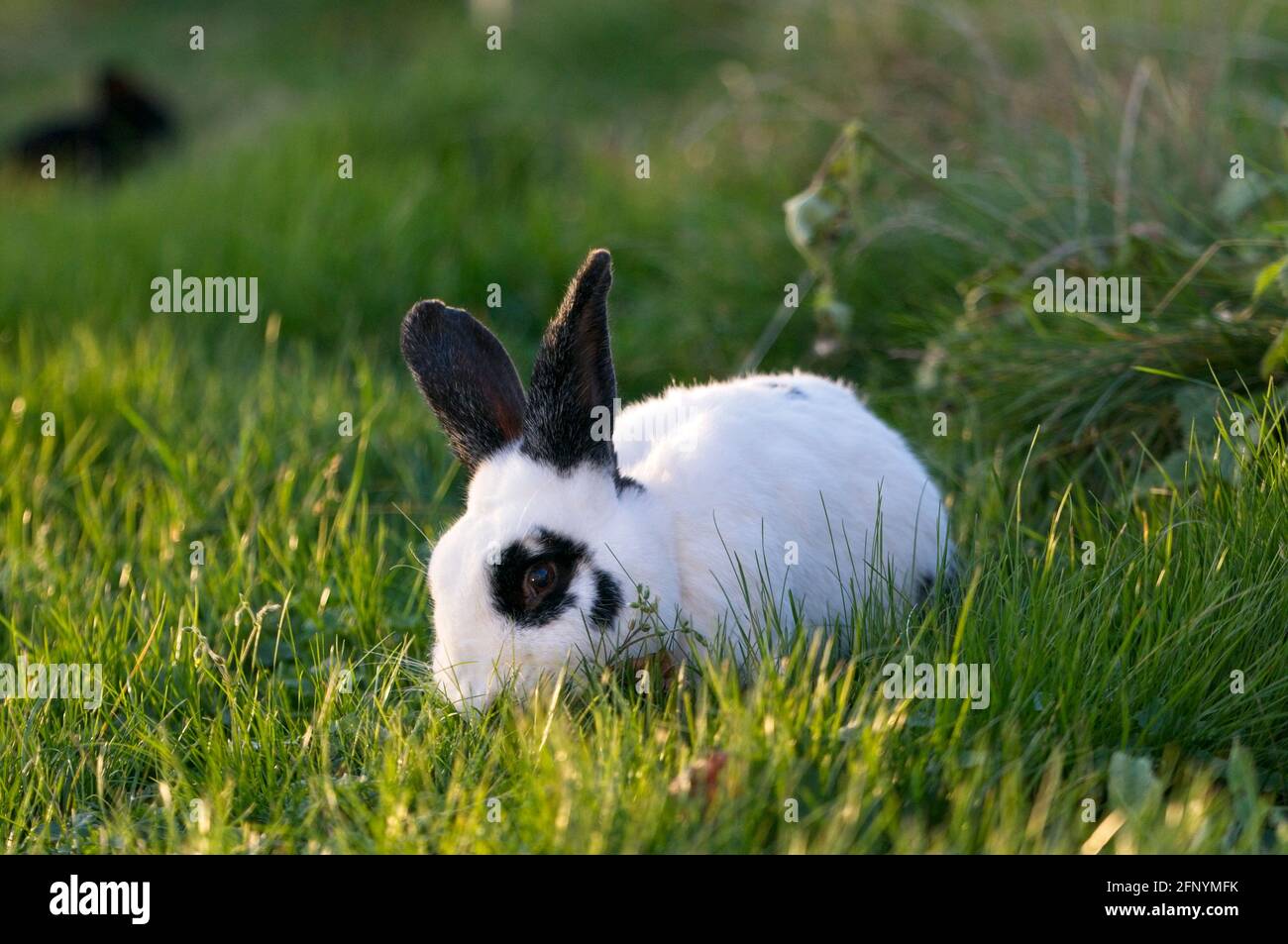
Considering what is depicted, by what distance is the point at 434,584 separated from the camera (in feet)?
9.55

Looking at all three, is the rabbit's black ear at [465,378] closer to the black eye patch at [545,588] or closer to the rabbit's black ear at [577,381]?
the rabbit's black ear at [577,381]

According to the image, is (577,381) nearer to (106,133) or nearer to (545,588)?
(545,588)

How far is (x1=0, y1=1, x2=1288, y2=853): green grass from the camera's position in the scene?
2.53 meters

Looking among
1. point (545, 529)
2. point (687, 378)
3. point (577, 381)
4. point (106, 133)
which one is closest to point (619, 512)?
point (545, 529)

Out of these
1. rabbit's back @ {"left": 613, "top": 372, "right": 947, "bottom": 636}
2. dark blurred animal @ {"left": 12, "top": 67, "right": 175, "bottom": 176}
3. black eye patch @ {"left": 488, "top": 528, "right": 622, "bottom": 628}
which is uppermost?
dark blurred animal @ {"left": 12, "top": 67, "right": 175, "bottom": 176}

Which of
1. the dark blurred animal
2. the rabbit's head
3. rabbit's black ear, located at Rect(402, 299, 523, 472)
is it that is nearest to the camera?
the rabbit's head

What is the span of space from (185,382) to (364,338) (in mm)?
941

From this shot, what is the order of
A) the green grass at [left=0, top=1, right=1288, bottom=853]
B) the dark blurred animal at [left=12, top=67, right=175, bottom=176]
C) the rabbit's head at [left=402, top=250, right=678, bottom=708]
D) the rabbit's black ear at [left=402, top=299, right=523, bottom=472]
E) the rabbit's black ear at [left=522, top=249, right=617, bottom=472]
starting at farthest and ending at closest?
the dark blurred animal at [left=12, top=67, right=175, bottom=176]
the rabbit's black ear at [left=402, top=299, right=523, bottom=472]
the rabbit's black ear at [left=522, top=249, right=617, bottom=472]
the rabbit's head at [left=402, top=250, right=678, bottom=708]
the green grass at [left=0, top=1, right=1288, bottom=853]

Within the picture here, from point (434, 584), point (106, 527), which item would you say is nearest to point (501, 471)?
point (434, 584)

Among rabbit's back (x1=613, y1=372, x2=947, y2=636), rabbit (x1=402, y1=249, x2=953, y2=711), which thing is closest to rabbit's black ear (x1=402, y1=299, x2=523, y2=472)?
rabbit (x1=402, y1=249, x2=953, y2=711)

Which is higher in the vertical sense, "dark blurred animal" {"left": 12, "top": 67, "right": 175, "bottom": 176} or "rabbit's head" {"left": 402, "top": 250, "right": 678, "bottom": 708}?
"dark blurred animal" {"left": 12, "top": 67, "right": 175, "bottom": 176}

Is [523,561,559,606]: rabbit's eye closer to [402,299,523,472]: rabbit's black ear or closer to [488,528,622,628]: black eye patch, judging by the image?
[488,528,622,628]: black eye patch

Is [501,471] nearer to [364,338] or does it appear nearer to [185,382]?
[185,382]

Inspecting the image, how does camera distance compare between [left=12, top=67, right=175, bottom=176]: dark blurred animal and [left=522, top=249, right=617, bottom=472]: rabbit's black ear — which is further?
[left=12, top=67, right=175, bottom=176]: dark blurred animal
